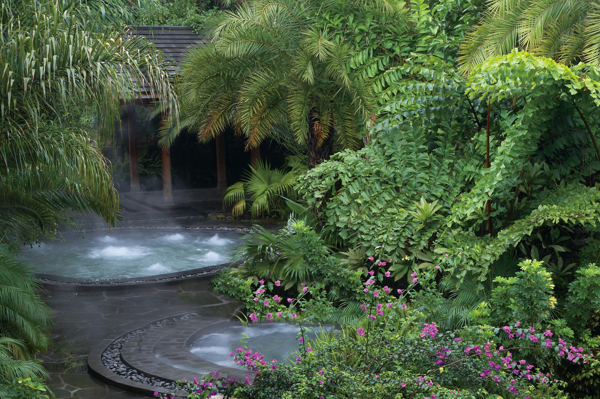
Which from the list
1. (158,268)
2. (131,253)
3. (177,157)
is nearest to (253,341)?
(158,268)

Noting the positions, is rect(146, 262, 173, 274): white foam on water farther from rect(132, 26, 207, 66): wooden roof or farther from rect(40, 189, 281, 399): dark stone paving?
rect(132, 26, 207, 66): wooden roof

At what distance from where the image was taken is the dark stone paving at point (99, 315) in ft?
18.8

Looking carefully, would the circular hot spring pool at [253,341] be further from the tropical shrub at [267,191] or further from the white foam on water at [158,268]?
the tropical shrub at [267,191]

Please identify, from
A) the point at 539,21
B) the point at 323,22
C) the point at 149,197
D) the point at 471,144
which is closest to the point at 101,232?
the point at 149,197

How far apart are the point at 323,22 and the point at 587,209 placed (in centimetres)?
562

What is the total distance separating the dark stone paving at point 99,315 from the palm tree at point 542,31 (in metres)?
5.22

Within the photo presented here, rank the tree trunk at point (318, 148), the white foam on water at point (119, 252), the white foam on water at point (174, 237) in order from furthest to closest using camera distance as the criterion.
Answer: the white foam on water at point (174, 237) < the white foam on water at point (119, 252) < the tree trunk at point (318, 148)

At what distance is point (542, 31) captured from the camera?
7605 millimetres

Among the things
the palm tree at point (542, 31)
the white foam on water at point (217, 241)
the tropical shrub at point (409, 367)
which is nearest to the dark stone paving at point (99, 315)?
the tropical shrub at point (409, 367)

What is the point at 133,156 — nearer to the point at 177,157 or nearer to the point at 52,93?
the point at 177,157

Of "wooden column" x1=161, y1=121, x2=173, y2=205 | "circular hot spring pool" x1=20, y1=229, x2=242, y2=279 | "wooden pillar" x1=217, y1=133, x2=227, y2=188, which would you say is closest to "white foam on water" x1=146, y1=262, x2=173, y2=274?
"circular hot spring pool" x1=20, y1=229, x2=242, y2=279

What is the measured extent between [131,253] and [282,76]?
5.57 meters

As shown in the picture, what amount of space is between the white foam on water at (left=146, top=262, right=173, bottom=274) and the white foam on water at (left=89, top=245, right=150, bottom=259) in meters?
0.98

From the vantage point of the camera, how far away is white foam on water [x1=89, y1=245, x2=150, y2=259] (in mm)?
12102
